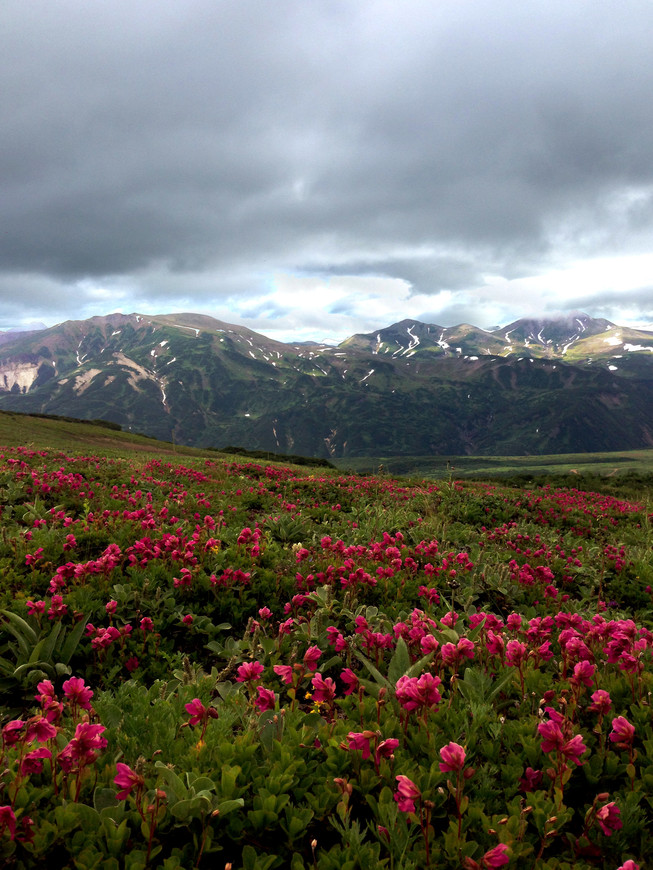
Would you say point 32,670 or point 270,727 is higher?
point 270,727

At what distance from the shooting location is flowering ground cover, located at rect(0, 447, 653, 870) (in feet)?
6.88

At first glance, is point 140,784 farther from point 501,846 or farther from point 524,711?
point 524,711

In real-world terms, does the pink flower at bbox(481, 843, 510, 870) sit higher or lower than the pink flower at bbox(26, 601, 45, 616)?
higher

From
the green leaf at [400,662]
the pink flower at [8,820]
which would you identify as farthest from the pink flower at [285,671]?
the pink flower at [8,820]

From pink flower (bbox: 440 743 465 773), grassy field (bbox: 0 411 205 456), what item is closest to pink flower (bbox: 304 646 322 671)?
pink flower (bbox: 440 743 465 773)

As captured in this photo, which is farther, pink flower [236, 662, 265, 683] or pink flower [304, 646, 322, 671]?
pink flower [304, 646, 322, 671]

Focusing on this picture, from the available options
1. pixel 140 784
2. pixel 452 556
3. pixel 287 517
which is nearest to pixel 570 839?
pixel 140 784

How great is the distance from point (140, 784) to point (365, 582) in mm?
3715

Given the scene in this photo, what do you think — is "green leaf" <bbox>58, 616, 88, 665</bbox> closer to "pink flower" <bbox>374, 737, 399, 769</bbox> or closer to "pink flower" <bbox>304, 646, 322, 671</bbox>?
"pink flower" <bbox>304, 646, 322, 671</bbox>

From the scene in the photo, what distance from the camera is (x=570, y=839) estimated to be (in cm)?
217

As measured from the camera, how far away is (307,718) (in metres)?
3.03

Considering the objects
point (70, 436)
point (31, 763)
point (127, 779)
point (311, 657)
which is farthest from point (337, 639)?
point (70, 436)

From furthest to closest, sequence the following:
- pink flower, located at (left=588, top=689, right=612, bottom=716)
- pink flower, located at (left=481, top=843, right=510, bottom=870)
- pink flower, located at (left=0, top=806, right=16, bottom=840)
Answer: pink flower, located at (left=588, top=689, right=612, bottom=716)
pink flower, located at (left=0, top=806, right=16, bottom=840)
pink flower, located at (left=481, top=843, right=510, bottom=870)

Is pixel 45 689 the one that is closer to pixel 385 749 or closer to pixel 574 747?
pixel 385 749
